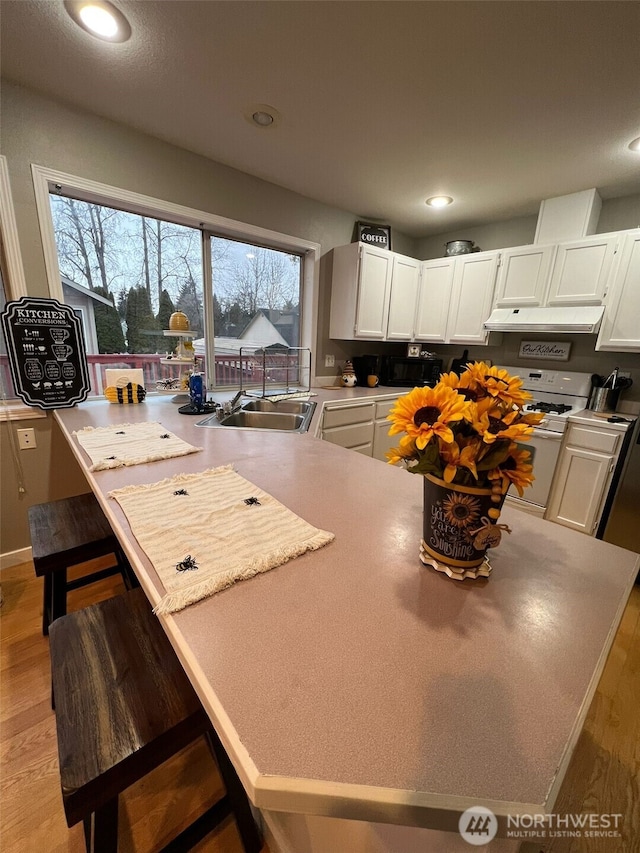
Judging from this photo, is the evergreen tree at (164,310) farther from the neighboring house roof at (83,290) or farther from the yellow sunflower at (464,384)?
the yellow sunflower at (464,384)

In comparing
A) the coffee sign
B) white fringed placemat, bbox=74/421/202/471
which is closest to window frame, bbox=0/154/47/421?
white fringed placemat, bbox=74/421/202/471

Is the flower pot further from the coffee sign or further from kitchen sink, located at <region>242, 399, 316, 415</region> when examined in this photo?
the coffee sign

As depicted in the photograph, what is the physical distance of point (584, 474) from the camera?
7.82ft

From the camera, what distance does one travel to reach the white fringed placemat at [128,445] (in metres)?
1.18

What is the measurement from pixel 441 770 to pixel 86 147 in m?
2.78

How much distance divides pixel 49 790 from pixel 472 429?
163cm

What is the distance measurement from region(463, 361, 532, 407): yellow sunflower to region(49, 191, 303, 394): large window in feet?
6.81

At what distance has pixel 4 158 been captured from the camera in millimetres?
1628

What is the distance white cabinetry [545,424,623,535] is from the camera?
2.29 meters

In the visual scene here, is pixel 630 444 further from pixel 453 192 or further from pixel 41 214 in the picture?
pixel 41 214

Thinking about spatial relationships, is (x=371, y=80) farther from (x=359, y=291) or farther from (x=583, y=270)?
(x=583, y=270)

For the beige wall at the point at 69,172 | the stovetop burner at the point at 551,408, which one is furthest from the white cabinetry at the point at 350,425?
the beige wall at the point at 69,172

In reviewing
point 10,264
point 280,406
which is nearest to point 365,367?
point 280,406

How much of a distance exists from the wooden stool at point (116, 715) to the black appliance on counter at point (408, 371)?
3027mm
